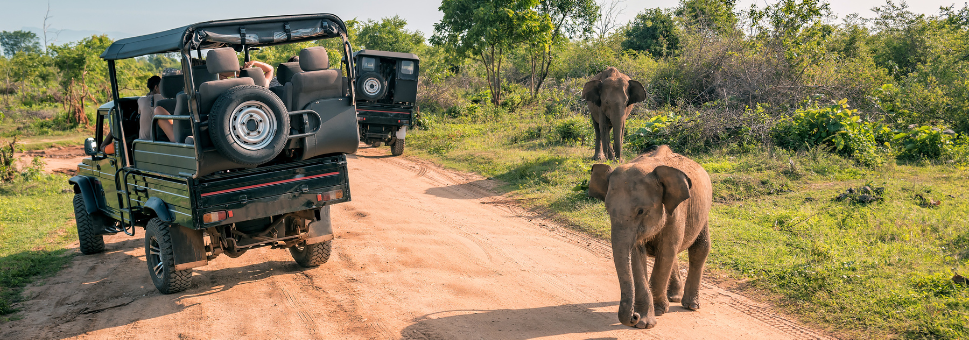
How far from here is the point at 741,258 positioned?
284 inches

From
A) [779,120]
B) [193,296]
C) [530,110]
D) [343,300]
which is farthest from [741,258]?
[530,110]

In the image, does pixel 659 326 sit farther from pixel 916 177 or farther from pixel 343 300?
pixel 916 177

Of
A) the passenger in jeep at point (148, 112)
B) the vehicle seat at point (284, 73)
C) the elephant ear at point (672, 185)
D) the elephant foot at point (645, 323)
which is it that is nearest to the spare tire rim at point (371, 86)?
the vehicle seat at point (284, 73)

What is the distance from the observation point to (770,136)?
12750 millimetres

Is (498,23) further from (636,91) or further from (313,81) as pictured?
(313,81)

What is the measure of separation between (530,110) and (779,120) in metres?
9.54

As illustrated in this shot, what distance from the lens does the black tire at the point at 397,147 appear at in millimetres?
17133

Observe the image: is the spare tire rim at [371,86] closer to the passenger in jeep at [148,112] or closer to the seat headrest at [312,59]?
the passenger in jeep at [148,112]

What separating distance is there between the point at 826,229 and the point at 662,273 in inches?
148

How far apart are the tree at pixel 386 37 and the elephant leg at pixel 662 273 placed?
27565 millimetres

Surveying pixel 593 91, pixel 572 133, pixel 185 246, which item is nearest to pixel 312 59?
pixel 185 246

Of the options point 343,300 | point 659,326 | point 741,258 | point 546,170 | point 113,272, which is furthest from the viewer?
point 546,170

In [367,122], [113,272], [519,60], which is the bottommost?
[113,272]

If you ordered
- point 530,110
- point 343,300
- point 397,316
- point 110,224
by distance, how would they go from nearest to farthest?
point 397,316, point 343,300, point 110,224, point 530,110
